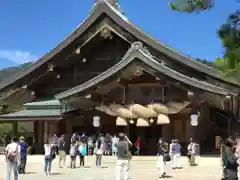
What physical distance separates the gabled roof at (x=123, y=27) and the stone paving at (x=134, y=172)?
644 cm

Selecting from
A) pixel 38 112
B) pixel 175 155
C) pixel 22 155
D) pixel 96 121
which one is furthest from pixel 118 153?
pixel 38 112

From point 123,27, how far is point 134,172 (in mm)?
13150

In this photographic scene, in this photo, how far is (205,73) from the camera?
28344 millimetres

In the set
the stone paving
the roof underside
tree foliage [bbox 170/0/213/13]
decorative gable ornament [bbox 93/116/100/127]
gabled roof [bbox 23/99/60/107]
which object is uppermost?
tree foliage [bbox 170/0/213/13]

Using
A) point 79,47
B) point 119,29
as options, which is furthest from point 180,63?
point 79,47

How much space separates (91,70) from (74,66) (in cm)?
123

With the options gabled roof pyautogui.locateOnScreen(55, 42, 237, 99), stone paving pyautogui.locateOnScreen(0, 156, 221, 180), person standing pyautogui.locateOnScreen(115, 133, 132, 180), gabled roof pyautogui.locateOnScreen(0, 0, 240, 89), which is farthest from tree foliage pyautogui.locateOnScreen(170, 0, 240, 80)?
gabled roof pyautogui.locateOnScreen(0, 0, 240, 89)

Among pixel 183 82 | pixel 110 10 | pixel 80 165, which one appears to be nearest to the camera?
pixel 80 165

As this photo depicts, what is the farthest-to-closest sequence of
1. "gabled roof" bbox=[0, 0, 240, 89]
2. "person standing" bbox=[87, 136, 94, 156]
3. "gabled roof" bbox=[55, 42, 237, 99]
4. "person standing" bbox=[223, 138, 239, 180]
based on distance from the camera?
"gabled roof" bbox=[0, 0, 240, 89] → "person standing" bbox=[87, 136, 94, 156] → "gabled roof" bbox=[55, 42, 237, 99] → "person standing" bbox=[223, 138, 239, 180]

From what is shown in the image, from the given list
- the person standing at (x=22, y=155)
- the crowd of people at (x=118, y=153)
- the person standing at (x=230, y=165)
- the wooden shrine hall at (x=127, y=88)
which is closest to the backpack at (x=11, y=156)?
the crowd of people at (x=118, y=153)

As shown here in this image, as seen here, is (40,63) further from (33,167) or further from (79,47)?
(33,167)

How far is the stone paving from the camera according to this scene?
17.3 m

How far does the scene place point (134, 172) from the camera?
62.6ft

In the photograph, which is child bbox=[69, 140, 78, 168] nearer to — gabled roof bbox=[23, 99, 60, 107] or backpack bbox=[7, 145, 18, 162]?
backpack bbox=[7, 145, 18, 162]
